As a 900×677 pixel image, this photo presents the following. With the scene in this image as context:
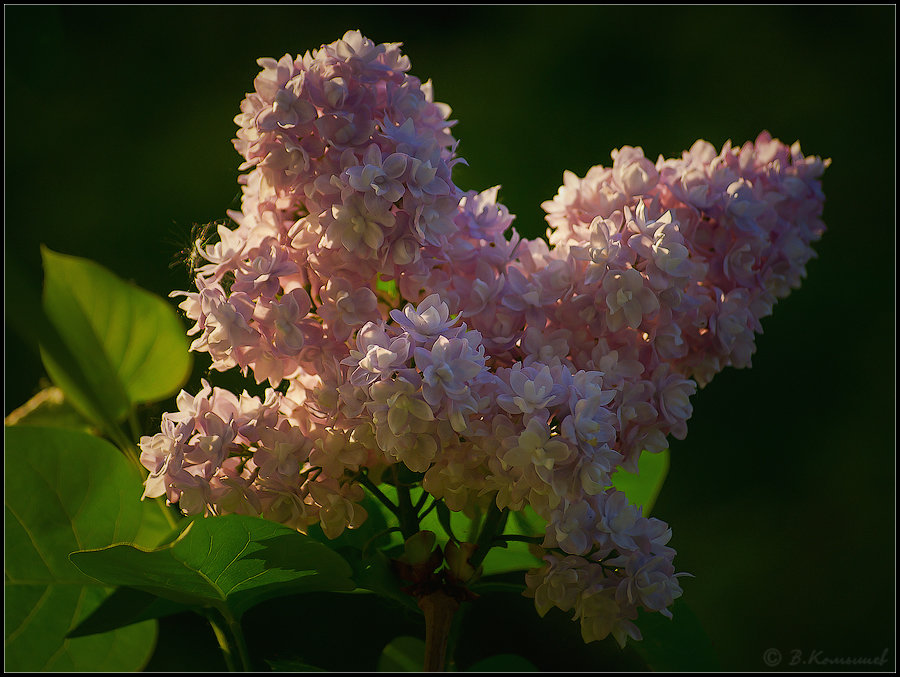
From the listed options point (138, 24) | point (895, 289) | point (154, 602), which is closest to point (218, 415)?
point (154, 602)

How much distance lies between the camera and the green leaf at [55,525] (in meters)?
0.33

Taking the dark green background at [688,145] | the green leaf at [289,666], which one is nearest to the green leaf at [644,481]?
the green leaf at [289,666]

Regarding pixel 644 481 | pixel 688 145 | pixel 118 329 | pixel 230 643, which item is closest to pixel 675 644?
pixel 644 481

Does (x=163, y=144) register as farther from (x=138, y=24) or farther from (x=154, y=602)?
(x=154, y=602)

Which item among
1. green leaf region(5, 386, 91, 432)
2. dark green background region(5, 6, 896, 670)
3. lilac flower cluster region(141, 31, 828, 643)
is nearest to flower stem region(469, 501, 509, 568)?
lilac flower cluster region(141, 31, 828, 643)

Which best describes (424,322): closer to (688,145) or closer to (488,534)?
(488,534)

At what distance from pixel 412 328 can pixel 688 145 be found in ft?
3.10

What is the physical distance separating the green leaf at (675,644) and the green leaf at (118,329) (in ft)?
0.90

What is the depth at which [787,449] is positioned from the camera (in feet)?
3.52

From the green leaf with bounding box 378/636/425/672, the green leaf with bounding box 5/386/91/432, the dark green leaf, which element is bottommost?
the green leaf with bounding box 378/636/425/672

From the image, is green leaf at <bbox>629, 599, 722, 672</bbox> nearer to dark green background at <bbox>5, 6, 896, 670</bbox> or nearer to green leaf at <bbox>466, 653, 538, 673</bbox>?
green leaf at <bbox>466, 653, 538, 673</bbox>

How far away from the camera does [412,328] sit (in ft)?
0.77

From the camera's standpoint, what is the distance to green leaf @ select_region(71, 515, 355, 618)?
24 cm

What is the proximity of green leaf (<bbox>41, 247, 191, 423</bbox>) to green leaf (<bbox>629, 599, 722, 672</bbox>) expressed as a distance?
273 millimetres
